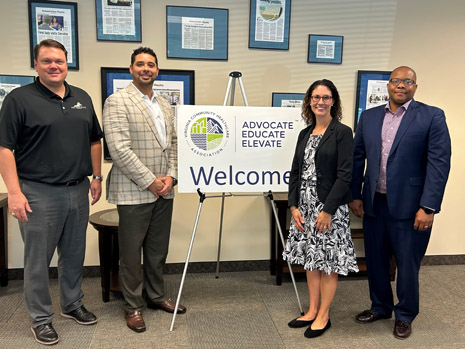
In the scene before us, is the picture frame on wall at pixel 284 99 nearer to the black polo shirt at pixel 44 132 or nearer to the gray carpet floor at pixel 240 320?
the gray carpet floor at pixel 240 320

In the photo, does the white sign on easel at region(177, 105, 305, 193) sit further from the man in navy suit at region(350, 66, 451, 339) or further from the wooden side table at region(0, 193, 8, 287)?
the wooden side table at region(0, 193, 8, 287)

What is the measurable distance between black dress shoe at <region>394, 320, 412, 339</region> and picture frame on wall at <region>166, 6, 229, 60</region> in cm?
223

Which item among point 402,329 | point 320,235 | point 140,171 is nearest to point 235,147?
point 140,171

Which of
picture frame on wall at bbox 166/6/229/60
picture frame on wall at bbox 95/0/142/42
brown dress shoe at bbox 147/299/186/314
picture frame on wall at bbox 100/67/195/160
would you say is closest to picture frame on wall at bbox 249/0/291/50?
picture frame on wall at bbox 166/6/229/60

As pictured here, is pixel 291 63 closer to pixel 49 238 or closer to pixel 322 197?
pixel 322 197

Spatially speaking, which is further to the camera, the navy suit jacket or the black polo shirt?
the navy suit jacket

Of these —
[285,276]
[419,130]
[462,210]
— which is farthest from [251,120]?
[462,210]

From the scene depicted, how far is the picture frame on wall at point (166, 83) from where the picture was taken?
290cm

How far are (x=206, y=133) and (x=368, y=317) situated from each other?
154 centimetres

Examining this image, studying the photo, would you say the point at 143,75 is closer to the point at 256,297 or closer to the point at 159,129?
the point at 159,129

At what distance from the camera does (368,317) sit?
2447 mm

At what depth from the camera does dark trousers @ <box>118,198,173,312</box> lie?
230 centimetres

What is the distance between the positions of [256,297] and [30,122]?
186cm

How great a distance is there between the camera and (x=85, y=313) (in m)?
2.40
